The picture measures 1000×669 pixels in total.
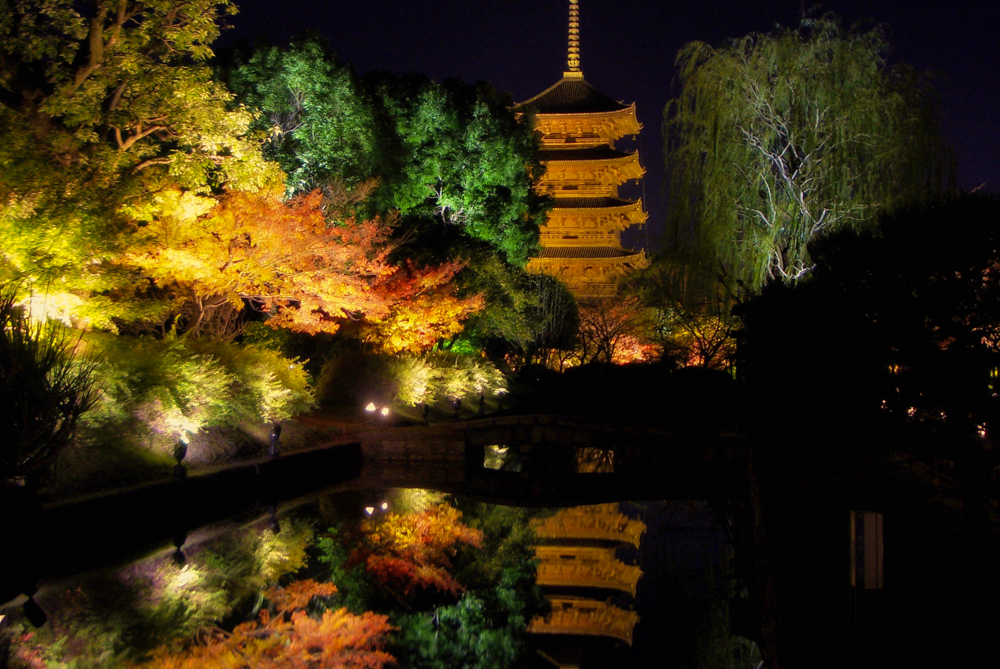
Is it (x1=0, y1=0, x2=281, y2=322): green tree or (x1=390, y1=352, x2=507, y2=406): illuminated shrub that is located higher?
(x1=0, y1=0, x2=281, y2=322): green tree

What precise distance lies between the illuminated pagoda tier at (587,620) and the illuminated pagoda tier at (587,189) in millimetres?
25446

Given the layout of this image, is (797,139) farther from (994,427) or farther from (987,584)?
(987,584)

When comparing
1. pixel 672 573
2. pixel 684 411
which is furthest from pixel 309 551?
pixel 684 411

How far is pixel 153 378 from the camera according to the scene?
34.4 feet

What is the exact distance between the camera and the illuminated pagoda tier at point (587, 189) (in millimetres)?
34219

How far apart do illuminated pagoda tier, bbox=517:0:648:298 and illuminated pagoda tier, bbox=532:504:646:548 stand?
2076 centimetres

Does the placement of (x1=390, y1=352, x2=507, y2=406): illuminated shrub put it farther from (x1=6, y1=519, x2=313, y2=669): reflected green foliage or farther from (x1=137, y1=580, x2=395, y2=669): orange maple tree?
(x1=137, y1=580, x2=395, y2=669): orange maple tree

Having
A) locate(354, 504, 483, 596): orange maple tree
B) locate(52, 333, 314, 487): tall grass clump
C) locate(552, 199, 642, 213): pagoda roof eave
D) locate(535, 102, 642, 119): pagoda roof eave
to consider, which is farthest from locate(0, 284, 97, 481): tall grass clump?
locate(535, 102, 642, 119): pagoda roof eave

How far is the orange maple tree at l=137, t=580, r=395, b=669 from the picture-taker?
5840mm

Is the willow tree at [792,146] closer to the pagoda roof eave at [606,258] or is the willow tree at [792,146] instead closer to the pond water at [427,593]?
the pond water at [427,593]

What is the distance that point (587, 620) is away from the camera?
23.4 feet

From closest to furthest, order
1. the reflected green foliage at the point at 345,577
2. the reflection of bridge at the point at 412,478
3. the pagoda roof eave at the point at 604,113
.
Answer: the reflected green foliage at the point at 345,577, the reflection of bridge at the point at 412,478, the pagoda roof eave at the point at 604,113

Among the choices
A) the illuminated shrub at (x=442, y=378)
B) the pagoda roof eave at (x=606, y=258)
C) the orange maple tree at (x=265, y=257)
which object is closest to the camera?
the orange maple tree at (x=265, y=257)

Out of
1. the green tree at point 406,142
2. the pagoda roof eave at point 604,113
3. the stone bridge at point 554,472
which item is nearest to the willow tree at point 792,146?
the stone bridge at point 554,472
